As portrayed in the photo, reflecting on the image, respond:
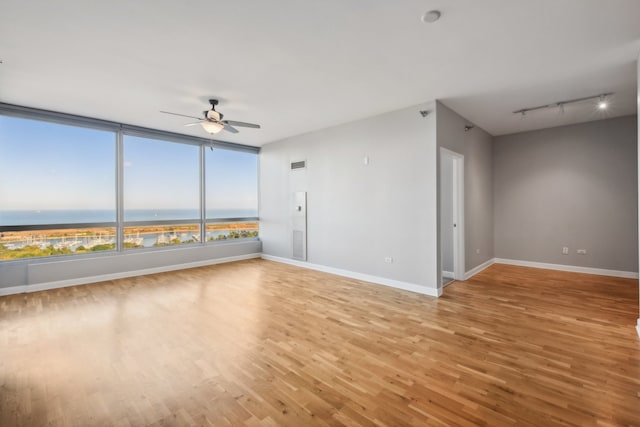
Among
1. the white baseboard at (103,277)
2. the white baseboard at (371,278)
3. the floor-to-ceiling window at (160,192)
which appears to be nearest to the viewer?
the white baseboard at (371,278)

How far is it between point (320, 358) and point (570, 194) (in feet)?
20.0

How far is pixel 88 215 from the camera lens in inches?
201

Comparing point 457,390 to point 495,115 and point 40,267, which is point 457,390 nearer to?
point 495,115

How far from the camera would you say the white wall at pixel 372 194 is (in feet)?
14.2

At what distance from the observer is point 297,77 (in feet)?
11.3

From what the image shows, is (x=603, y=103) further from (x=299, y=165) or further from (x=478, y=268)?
(x=299, y=165)

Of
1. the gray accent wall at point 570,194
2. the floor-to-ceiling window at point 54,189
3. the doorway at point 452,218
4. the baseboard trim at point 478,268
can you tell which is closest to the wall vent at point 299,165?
the doorway at point 452,218

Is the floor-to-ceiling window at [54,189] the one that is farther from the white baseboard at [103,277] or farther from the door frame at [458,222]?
the door frame at [458,222]

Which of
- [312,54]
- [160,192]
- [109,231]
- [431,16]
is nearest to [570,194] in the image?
[431,16]

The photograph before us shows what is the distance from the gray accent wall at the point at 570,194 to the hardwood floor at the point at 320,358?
53.3 inches

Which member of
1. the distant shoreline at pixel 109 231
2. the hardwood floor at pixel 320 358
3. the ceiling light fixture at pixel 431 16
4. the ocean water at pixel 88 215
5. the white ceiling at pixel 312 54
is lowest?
the hardwood floor at pixel 320 358

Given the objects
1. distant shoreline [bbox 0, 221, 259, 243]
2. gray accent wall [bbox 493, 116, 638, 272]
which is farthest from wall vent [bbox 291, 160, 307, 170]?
gray accent wall [bbox 493, 116, 638, 272]

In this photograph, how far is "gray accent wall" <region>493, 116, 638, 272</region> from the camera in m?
5.13

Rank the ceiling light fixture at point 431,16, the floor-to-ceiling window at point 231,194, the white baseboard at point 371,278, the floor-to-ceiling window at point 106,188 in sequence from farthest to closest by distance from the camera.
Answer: the floor-to-ceiling window at point 231,194 < the floor-to-ceiling window at point 106,188 < the white baseboard at point 371,278 < the ceiling light fixture at point 431,16
